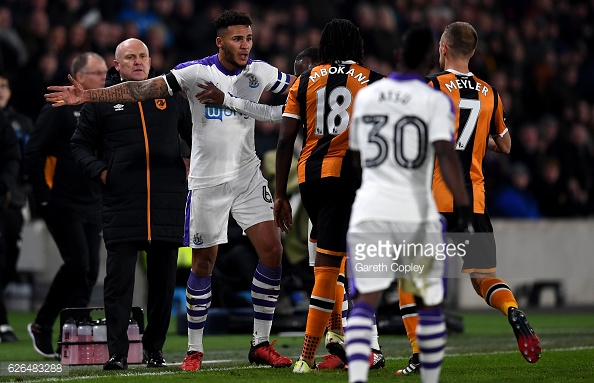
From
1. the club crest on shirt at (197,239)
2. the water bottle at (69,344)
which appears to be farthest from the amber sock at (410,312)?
the water bottle at (69,344)

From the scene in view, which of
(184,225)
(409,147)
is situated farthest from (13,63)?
(409,147)

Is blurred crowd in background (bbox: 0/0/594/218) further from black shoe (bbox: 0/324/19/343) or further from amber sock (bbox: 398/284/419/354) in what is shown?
amber sock (bbox: 398/284/419/354)

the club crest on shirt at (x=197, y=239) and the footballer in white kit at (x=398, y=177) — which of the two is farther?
the club crest on shirt at (x=197, y=239)

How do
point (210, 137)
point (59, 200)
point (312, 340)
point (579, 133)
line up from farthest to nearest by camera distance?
point (579, 133) → point (59, 200) → point (210, 137) → point (312, 340)

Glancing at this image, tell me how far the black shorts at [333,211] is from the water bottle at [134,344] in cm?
199

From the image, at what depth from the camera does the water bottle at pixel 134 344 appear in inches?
363

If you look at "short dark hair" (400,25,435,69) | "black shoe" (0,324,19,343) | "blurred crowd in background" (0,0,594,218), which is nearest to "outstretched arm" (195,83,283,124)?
"short dark hair" (400,25,435,69)

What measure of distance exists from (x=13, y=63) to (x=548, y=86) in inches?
382

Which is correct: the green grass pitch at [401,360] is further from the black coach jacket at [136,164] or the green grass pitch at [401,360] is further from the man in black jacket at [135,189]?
the black coach jacket at [136,164]

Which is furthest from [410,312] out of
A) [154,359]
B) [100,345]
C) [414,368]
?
[100,345]

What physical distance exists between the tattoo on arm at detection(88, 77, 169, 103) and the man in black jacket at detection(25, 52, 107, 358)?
2.45 m

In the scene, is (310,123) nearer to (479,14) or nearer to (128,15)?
(128,15)

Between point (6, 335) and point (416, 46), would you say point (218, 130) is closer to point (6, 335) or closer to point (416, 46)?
point (416, 46)

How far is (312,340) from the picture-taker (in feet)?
26.2
